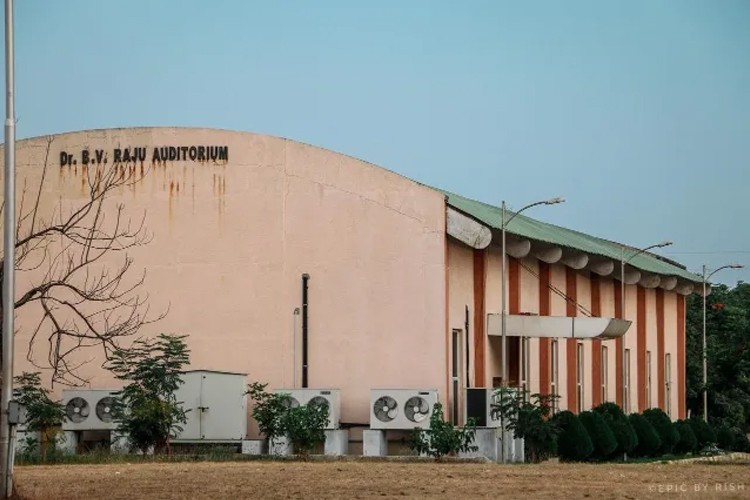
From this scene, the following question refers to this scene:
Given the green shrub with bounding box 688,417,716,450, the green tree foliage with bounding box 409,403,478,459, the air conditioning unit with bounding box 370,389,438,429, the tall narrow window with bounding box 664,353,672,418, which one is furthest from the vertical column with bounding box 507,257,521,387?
the tall narrow window with bounding box 664,353,672,418

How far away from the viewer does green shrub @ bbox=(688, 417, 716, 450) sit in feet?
206

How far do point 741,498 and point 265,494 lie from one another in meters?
7.72

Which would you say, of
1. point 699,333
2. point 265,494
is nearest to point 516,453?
point 265,494

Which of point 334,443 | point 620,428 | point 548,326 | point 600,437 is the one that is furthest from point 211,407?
point 620,428

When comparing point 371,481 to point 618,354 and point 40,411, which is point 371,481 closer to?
point 40,411

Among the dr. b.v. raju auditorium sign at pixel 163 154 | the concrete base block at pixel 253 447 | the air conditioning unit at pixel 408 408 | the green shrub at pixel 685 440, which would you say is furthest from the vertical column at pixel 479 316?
the green shrub at pixel 685 440

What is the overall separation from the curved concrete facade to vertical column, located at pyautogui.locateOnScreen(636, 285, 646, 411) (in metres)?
22.2

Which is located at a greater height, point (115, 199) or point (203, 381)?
point (115, 199)

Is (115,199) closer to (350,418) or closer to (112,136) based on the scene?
(112,136)

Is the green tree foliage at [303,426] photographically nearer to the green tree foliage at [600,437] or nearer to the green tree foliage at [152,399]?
the green tree foliage at [152,399]

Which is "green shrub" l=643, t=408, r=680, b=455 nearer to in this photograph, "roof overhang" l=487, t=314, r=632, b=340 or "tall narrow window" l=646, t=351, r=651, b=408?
"tall narrow window" l=646, t=351, r=651, b=408

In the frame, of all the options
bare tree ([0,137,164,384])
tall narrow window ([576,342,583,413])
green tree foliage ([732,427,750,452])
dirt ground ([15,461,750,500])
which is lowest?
green tree foliage ([732,427,750,452])

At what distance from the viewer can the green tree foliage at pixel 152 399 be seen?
40.6m

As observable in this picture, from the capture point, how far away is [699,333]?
278 ft
